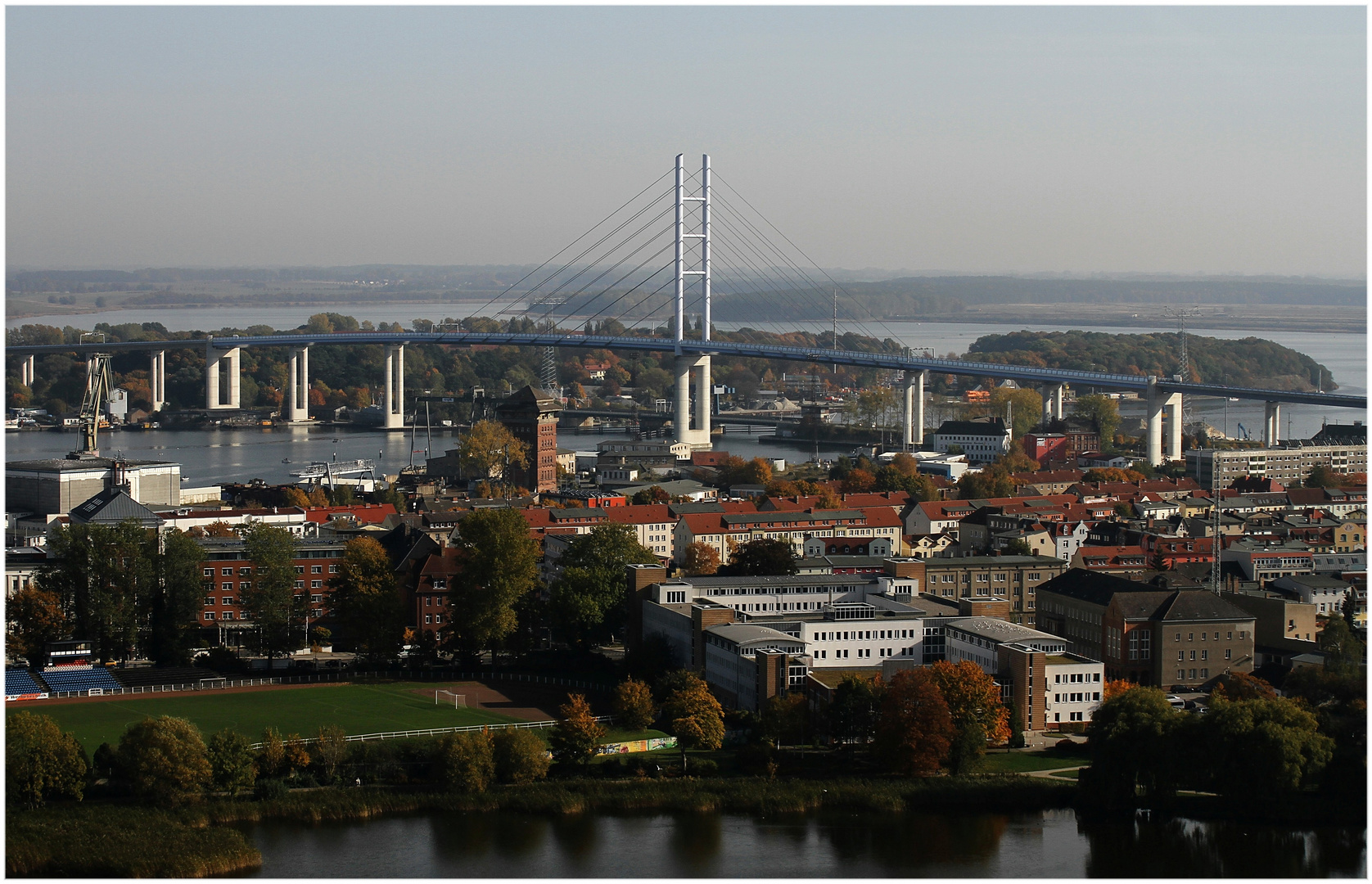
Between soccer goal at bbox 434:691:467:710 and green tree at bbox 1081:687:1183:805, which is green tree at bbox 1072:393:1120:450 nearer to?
soccer goal at bbox 434:691:467:710

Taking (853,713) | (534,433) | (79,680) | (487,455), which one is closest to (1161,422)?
(534,433)

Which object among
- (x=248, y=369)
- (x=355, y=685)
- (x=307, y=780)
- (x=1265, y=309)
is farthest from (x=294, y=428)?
(x=1265, y=309)

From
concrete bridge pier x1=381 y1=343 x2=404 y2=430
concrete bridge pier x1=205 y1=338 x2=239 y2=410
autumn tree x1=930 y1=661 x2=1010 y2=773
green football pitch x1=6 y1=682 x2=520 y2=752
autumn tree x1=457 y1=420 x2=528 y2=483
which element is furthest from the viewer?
concrete bridge pier x1=205 y1=338 x2=239 y2=410

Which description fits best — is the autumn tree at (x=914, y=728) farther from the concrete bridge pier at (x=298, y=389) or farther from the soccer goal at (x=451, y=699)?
the concrete bridge pier at (x=298, y=389)

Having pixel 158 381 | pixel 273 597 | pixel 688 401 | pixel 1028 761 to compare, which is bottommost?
pixel 1028 761

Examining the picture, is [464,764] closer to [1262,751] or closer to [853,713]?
[853,713]

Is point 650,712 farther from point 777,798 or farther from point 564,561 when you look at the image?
point 564,561

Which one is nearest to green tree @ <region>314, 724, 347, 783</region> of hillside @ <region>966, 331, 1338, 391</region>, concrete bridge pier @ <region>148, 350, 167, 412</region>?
concrete bridge pier @ <region>148, 350, 167, 412</region>
